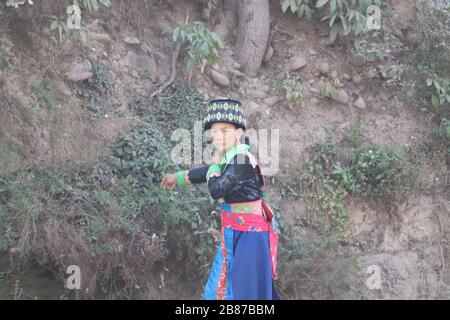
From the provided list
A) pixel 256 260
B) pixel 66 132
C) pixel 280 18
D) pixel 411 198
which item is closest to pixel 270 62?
pixel 280 18

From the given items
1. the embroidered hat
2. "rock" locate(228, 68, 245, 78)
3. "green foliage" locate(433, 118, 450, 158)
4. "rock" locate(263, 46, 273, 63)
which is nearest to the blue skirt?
the embroidered hat

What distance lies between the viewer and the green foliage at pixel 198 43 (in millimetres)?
5820

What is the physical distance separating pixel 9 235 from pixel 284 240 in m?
2.36

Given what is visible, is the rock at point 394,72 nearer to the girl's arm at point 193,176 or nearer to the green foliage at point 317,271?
the green foliage at point 317,271

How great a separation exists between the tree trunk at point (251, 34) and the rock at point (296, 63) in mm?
336

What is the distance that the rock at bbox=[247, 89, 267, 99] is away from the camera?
251 inches

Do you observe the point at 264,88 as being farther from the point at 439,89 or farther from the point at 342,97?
the point at 439,89

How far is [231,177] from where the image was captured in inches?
138

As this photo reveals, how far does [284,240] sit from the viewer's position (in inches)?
210

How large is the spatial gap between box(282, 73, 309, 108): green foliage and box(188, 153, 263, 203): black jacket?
2.67 m

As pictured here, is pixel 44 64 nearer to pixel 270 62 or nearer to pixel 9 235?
pixel 9 235

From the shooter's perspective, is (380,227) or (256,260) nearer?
(256,260)

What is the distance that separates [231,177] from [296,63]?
335 centimetres

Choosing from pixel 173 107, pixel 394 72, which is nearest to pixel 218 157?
pixel 173 107
